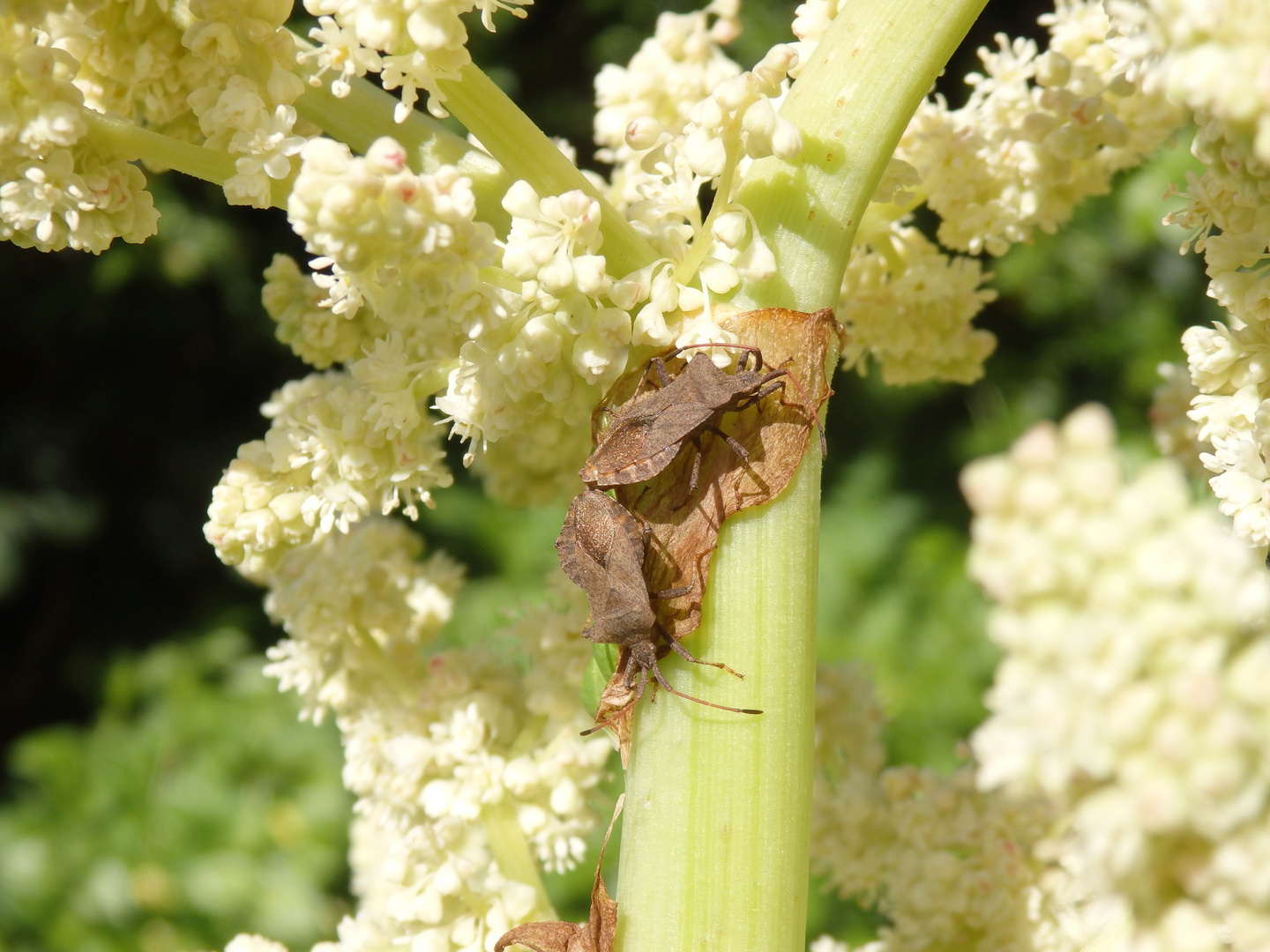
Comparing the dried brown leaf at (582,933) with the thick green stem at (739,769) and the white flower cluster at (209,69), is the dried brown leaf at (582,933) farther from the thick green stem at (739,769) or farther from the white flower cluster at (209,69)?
the white flower cluster at (209,69)

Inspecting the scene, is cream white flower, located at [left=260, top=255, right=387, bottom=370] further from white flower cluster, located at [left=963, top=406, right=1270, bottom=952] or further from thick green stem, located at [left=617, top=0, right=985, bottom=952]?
white flower cluster, located at [left=963, top=406, right=1270, bottom=952]

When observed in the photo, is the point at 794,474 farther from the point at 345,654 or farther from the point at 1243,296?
the point at 345,654

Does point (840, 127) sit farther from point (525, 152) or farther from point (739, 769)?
point (739, 769)

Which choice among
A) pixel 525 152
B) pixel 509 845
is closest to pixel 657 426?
pixel 525 152

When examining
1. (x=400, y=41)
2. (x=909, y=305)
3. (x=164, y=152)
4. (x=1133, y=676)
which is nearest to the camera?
(x=1133, y=676)

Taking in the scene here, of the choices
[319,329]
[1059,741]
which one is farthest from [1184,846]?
[319,329]

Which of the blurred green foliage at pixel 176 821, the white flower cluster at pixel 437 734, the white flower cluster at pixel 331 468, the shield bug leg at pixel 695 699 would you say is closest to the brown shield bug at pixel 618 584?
the shield bug leg at pixel 695 699
